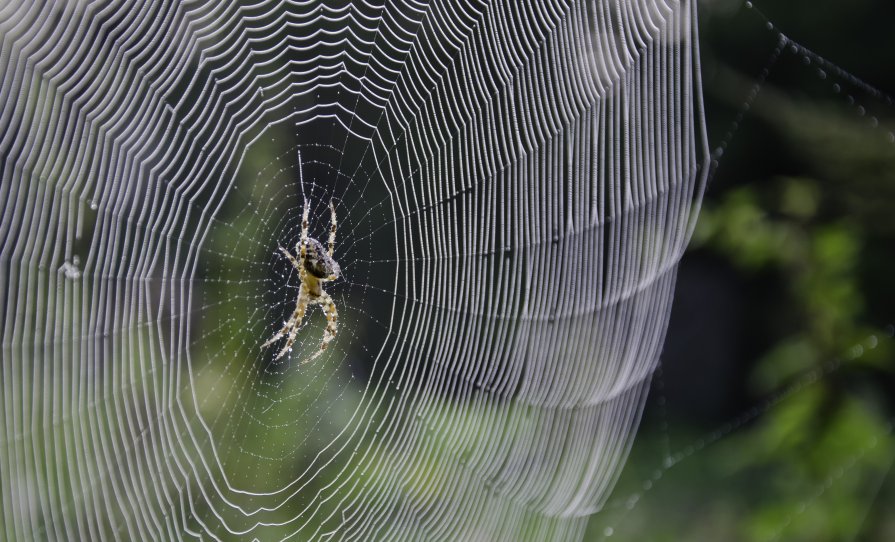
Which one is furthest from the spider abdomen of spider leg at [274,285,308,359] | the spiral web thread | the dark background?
the dark background

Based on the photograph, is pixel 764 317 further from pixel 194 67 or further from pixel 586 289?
pixel 194 67

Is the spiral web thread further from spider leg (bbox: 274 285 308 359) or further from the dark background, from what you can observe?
the dark background

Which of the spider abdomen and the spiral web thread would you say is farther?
the spider abdomen

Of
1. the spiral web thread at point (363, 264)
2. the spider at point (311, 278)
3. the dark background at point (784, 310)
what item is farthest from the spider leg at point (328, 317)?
the dark background at point (784, 310)

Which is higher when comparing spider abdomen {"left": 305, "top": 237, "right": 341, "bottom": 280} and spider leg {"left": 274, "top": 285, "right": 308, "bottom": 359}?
spider abdomen {"left": 305, "top": 237, "right": 341, "bottom": 280}

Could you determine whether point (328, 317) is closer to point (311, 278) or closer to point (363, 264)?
point (311, 278)
